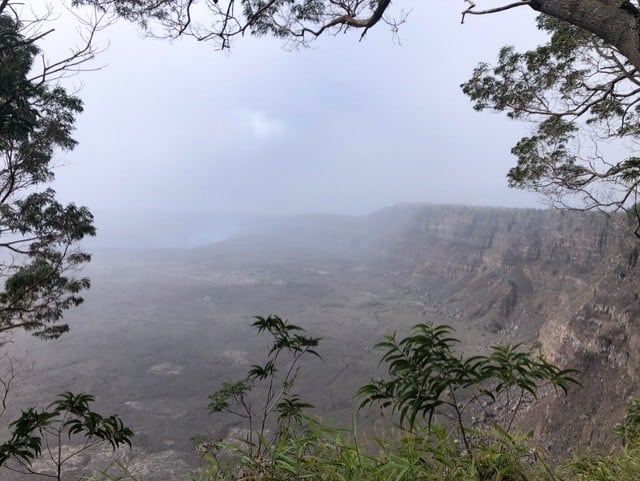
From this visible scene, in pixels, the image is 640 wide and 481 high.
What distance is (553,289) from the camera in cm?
5159

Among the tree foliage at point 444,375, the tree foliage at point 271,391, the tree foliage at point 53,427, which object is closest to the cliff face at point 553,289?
the tree foliage at point 444,375

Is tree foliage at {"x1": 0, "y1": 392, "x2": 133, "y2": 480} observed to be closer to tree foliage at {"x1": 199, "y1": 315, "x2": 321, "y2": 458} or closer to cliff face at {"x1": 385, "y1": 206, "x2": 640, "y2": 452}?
tree foliage at {"x1": 199, "y1": 315, "x2": 321, "y2": 458}

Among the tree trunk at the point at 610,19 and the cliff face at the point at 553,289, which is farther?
the cliff face at the point at 553,289

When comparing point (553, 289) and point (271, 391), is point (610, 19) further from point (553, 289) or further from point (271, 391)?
point (553, 289)

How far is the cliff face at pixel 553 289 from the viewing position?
1037 inches

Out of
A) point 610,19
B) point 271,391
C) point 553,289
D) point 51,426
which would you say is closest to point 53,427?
point 51,426

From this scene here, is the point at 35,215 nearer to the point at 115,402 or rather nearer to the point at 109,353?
the point at 115,402

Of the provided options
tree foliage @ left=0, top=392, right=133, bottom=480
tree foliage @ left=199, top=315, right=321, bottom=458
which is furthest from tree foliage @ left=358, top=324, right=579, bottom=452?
tree foliage @ left=0, top=392, right=133, bottom=480

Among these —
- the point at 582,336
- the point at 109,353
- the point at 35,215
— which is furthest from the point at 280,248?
the point at 35,215

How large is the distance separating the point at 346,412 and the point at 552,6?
4180 cm

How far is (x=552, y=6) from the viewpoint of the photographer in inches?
152

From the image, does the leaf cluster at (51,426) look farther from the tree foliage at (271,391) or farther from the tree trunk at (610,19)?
the tree trunk at (610,19)

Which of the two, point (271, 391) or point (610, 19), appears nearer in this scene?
point (610, 19)

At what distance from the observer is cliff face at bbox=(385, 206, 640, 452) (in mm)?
26344
